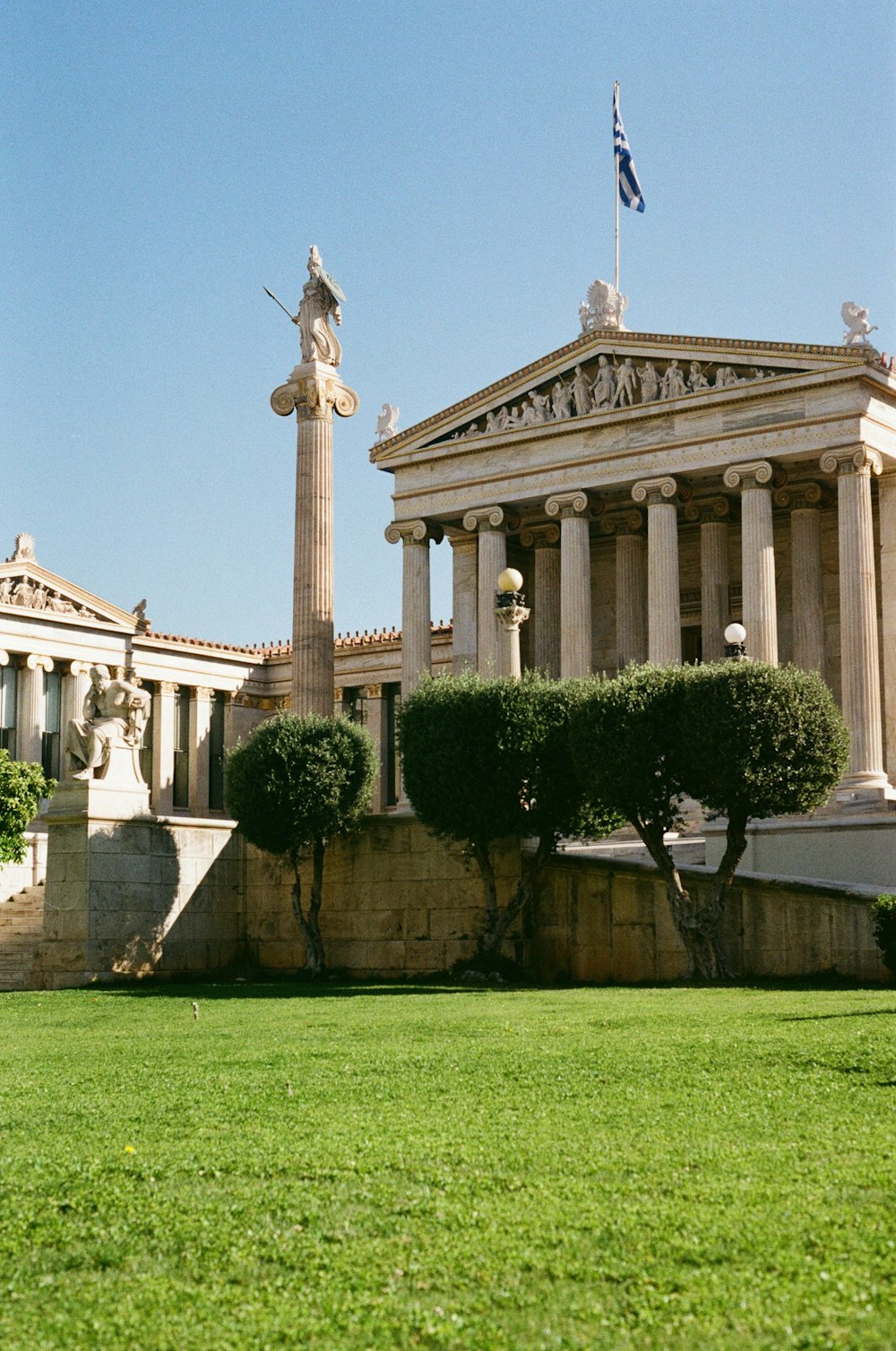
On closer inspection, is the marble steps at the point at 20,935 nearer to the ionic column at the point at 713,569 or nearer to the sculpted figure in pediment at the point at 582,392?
the ionic column at the point at 713,569

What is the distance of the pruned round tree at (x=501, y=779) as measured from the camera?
1356 inches

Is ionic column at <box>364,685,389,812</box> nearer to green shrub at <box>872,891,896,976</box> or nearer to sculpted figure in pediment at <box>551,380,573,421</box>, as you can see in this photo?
sculpted figure in pediment at <box>551,380,573,421</box>

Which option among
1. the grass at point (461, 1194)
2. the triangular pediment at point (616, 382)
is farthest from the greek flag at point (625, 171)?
the grass at point (461, 1194)

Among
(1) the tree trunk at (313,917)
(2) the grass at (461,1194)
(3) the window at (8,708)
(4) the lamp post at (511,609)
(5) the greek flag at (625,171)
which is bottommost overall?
Answer: (2) the grass at (461,1194)

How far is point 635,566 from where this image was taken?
58.6 m

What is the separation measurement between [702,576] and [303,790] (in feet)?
78.5

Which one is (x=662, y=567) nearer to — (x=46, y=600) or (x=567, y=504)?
(x=567, y=504)

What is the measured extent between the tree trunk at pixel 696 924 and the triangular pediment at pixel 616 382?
22.2 meters

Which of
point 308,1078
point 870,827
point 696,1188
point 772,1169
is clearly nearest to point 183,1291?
point 696,1188

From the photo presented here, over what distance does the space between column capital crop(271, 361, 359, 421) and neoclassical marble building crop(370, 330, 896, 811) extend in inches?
395

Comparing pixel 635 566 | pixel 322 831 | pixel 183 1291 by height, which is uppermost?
pixel 635 566

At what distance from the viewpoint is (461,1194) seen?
10172mm

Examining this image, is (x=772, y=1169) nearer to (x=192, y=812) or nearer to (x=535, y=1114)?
(x=535, y=1114)

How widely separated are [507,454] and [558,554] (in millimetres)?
5523
